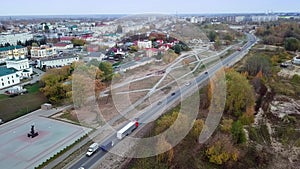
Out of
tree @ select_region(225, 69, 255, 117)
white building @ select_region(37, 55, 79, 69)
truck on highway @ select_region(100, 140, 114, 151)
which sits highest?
white building @ select_region(37, 55, 79, 69)

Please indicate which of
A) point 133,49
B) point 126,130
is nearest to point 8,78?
point 126,130

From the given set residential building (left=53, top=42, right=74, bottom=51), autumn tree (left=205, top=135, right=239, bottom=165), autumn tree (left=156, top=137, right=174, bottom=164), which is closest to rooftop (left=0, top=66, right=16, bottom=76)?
residential building (left=53, top=42, right=74, bottom=51)

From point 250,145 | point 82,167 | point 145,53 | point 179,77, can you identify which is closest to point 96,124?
point 82,167

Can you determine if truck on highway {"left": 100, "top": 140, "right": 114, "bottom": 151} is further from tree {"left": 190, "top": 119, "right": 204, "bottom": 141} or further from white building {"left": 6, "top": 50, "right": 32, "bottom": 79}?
white building {"left": 6, "top": 50, "right": 32, "bottom": 79}

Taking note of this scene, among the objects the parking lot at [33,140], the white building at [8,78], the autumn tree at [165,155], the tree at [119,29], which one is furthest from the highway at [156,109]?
the tree at [119,29]

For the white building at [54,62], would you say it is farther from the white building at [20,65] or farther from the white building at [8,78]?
the white building at [8,78]

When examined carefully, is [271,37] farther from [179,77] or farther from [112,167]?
[112,167]

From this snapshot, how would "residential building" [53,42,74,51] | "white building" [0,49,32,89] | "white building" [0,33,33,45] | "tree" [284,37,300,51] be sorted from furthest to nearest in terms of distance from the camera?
Answer: "white building" [0,33,33,45], "residential building" [53,42,74,51], "tree" [284,37,300,51], "white building" [0,49,32,89]

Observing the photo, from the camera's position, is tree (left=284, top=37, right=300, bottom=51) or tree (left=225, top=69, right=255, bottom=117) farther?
tree (left=284, top=37, right=300, bottom=51)

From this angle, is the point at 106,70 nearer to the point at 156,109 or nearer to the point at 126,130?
the point at 156,109
